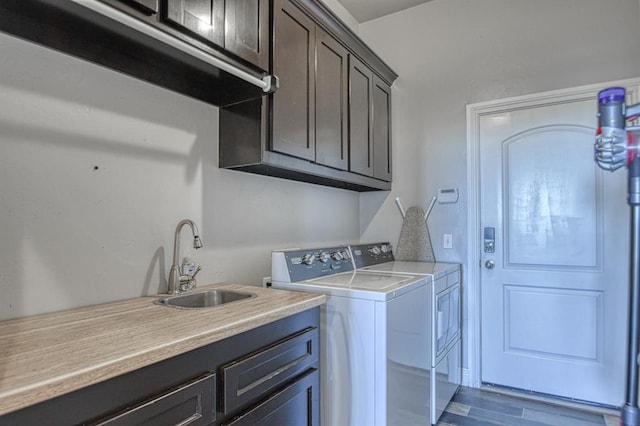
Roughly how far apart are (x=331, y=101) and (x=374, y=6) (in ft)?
4.56

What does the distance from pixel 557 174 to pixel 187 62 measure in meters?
2.46

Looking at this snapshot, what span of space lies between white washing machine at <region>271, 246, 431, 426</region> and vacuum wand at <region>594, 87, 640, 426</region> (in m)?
0.83

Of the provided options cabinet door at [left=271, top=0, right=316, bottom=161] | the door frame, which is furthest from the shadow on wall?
the door frame

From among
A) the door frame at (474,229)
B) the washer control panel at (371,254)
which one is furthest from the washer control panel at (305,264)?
the door frame at (474,229)

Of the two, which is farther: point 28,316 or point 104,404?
point 28,316

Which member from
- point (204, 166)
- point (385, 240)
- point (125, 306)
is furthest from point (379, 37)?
point (125, 306)

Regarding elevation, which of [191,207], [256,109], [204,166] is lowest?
[191,207]

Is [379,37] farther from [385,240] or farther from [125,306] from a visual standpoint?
[125,306]

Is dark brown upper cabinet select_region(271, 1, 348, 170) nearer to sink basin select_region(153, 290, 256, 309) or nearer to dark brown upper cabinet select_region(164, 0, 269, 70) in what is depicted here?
dark brown upper cabinet select_region(164, 0, 269, 70)

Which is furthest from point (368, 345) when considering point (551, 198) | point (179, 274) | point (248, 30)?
point (551, 198)

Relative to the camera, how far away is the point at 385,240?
3.20m

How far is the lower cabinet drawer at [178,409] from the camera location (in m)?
0.84

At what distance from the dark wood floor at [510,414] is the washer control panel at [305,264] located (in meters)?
1.15

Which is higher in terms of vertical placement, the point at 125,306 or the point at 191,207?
the point at 191,207
